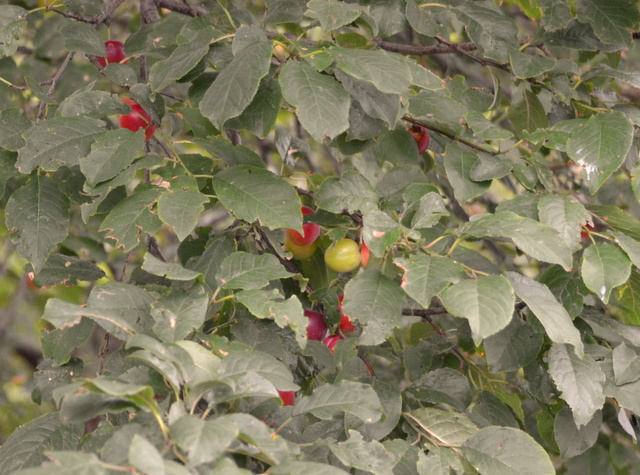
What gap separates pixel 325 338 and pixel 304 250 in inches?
8.3

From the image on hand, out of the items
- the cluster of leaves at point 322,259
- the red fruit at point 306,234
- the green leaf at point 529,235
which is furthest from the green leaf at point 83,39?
the green leaf at point 529,235

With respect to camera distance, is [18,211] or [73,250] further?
[73,250]

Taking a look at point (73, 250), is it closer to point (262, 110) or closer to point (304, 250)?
point (304, 250)

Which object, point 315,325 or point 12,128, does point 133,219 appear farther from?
point 315,325

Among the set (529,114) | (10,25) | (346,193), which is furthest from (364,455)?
(10,25)

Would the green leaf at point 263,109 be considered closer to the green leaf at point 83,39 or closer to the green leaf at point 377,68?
the green leaf at point 377,68

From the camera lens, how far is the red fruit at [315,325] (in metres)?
1.52

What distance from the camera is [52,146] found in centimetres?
129

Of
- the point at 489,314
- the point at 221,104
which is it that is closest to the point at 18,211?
the point at 221,104

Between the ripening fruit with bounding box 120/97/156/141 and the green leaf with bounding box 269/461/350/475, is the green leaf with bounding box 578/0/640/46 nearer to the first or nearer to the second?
the ripening fruit with bounding box 120/97/156/141

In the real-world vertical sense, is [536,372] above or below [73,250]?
above

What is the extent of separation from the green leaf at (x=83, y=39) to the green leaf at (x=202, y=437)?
101 cm

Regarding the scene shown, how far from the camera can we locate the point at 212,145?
4.56 feet

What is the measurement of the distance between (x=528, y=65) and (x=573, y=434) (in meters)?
0.72
